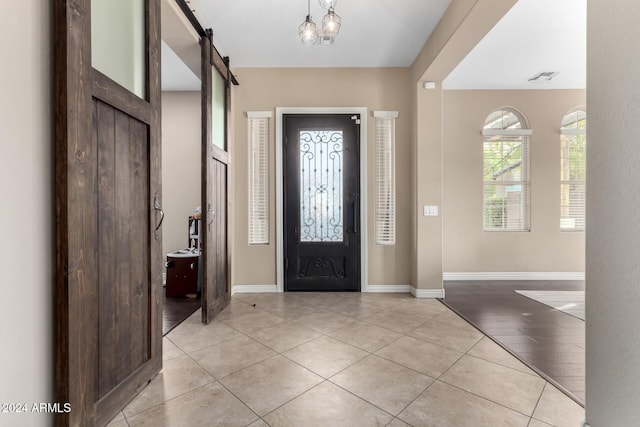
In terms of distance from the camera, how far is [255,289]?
3971 millimetres

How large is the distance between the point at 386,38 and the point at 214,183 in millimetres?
2505

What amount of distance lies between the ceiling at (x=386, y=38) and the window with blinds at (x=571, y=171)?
0.66m

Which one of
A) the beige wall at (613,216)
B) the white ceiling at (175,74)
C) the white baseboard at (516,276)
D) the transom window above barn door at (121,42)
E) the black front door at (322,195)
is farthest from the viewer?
the white baseboard at (516,276)

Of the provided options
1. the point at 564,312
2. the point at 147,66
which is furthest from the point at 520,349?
the point at 147,66

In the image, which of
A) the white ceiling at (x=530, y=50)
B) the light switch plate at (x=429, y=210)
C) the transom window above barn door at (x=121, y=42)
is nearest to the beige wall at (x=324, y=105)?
the light switch plate at (x=429, y=210)

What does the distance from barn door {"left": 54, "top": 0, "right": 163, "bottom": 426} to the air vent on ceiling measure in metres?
4.97

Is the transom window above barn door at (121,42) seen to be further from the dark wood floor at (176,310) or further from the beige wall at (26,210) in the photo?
the dark wood floor at (176,310)

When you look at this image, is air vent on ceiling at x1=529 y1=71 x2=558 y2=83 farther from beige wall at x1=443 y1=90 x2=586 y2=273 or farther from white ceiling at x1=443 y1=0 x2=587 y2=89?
beige wall at x1=443 y1=90 x2=586 y2=273

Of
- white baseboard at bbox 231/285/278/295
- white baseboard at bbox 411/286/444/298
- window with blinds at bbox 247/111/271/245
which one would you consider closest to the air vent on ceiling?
white baseboard at bbox 411/286/444/298

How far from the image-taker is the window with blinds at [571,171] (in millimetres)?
4781

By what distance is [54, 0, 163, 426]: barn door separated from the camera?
122 centimetres

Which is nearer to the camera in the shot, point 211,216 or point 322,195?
point 211,216

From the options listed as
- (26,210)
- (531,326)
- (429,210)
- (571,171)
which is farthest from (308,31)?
(571,171)

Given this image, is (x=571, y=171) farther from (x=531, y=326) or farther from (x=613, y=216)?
(x=613, y=216)
